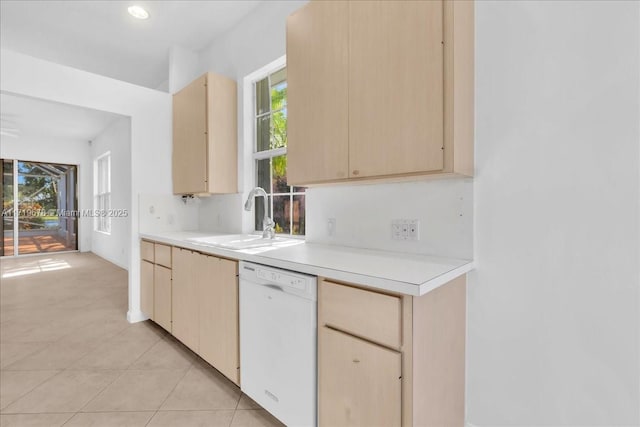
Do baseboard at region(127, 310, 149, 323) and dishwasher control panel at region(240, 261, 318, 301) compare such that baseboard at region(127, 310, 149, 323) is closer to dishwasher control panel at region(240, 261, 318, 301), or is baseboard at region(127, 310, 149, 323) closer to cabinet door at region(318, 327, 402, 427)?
dishwasher control panel at region(240, 261, 318, 301)

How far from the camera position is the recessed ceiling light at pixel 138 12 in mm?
2682

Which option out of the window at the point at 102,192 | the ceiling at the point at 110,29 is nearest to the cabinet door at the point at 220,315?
the ceiling at the point at 110,29

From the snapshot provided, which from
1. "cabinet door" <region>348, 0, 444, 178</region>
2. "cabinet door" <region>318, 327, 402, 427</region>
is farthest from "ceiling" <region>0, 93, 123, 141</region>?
"cabinet door" <region>318, 327, 402, 427</region>

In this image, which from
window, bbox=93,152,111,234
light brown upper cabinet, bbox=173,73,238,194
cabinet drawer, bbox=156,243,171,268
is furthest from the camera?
window, bbox=93,152,111,234

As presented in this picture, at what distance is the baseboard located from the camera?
2967 mm

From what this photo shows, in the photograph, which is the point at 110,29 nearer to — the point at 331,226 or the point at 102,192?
the point at 331,226

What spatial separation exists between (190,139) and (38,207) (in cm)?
663

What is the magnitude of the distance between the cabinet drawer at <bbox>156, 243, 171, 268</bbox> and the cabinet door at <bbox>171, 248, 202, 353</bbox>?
11 cm

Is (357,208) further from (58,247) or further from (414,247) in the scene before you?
(58,247)

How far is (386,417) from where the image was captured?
3.53 feet

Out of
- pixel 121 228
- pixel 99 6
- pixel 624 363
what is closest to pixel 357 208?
pixel 624 363

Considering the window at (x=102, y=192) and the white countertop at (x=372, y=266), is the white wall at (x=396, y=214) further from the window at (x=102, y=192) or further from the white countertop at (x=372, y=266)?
the window at (x=102, y=192)

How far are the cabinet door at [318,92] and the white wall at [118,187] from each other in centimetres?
423

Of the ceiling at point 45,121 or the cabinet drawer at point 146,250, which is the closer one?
the cabinet drawer at point 146,250
